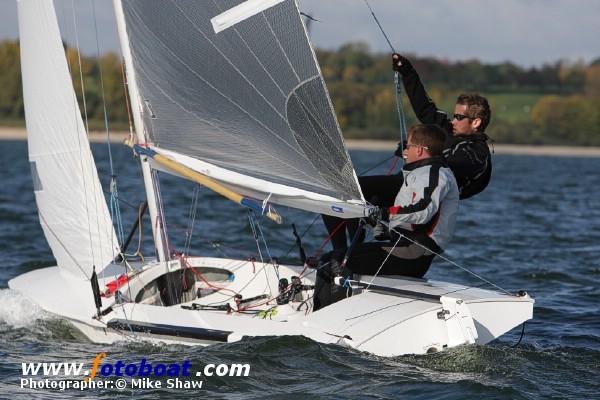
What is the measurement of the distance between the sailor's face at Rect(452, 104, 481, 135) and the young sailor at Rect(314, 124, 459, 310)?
478mm

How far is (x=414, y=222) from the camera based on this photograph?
5.63m

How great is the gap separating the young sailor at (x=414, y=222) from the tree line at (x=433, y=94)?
5534cm

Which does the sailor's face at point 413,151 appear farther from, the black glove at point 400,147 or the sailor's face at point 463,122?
the sailor's face at point 463,122

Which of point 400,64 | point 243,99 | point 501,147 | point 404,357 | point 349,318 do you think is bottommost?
point 501,147

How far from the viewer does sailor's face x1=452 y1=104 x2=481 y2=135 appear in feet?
20.7

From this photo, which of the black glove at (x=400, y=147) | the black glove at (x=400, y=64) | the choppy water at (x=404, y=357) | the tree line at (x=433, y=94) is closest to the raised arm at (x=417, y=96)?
the black glove at (x=400, y=64)

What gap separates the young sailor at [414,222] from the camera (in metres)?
5.61

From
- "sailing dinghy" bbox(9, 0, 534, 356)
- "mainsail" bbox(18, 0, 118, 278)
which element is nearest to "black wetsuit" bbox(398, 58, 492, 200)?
"sailing dinghy" bbox(9, 0, 534, 356)

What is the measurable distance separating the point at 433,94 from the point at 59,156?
66.9 meters

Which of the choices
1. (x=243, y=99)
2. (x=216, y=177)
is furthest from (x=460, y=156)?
(x=216, y=177)

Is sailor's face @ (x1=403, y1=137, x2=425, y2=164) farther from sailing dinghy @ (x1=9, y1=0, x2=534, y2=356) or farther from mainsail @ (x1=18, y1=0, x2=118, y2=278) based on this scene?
mainsail @ (x1=18, y1=0, x2=118, y2=278)

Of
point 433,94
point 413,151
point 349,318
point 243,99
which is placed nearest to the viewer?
point 349,318

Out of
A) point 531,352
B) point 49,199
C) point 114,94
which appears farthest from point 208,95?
point 114,94

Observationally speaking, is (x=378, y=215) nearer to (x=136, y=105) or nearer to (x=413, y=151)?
(x=413, y=151)
